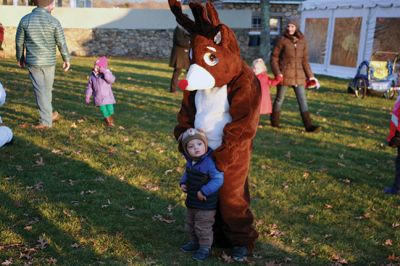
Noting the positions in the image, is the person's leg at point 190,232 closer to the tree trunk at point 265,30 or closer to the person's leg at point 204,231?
the person's leg at point 204,231

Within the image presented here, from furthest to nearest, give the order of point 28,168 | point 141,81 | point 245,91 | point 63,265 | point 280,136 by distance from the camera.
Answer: point 141,81 → point 280,136 → point 28,168 → point 63,265 → point 245,91

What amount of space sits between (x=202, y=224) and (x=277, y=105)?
5.61 m

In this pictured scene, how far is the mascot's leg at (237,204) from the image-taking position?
390cm

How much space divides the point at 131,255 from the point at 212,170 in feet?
3.92

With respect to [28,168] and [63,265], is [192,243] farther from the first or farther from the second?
[28,168]

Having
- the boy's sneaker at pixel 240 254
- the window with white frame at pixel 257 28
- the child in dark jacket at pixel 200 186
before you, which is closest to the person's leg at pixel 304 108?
the boy's sneaker at pixel 240 254

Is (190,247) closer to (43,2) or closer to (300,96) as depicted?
(300,96)

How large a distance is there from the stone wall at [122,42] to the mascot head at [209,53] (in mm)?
23744

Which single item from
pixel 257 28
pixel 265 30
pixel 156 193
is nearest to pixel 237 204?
pixel 156 193

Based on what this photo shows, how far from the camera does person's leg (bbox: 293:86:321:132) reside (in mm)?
8852

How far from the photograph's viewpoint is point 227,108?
3863mm

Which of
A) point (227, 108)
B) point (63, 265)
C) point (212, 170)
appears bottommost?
point (63, 265)

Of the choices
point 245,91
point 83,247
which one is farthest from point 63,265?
point 245,91

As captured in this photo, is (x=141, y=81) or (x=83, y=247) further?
(x=141, y=81)
